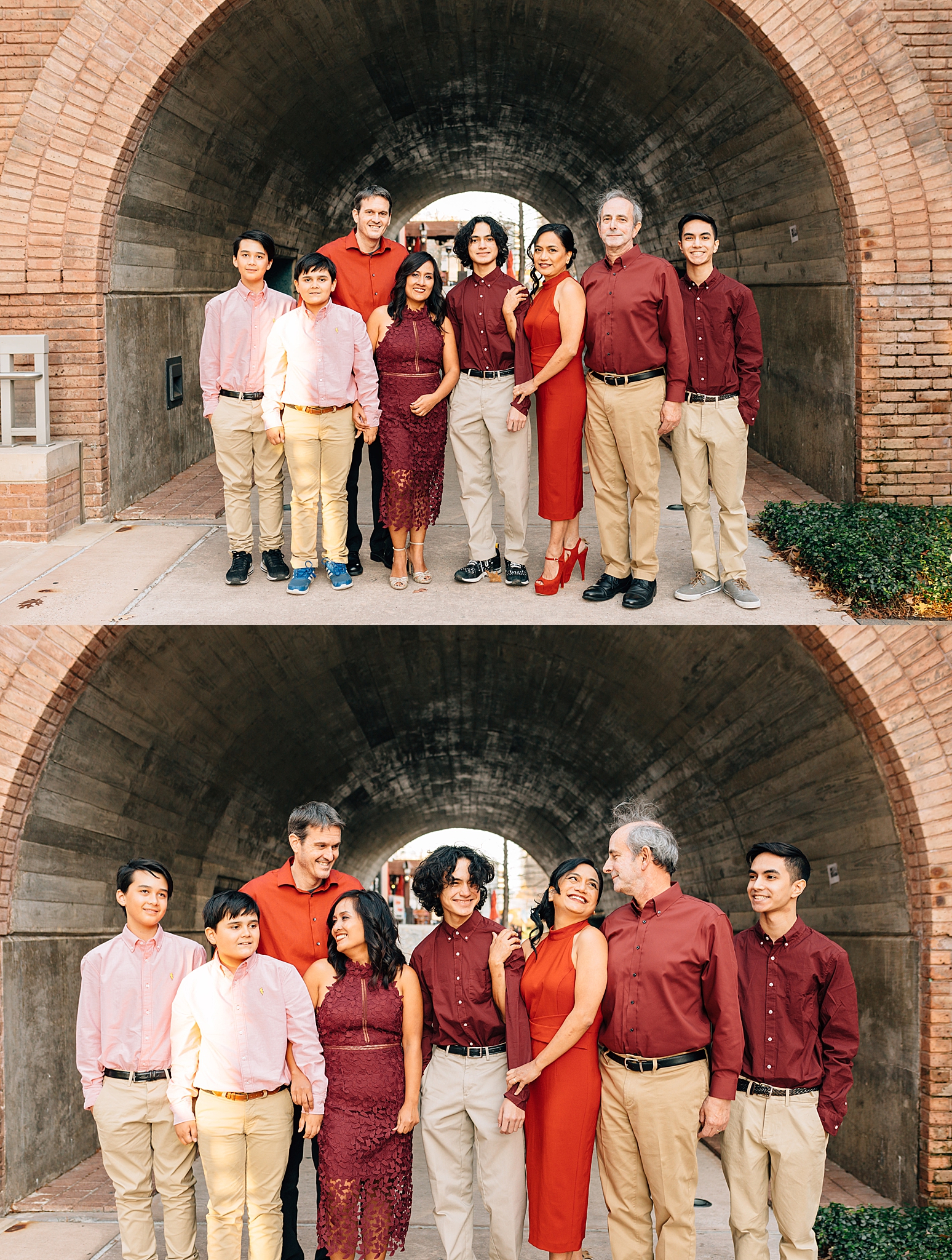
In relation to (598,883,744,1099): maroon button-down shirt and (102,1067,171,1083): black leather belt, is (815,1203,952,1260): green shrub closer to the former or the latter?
(598,883,744,1099): maroon button-down shirt

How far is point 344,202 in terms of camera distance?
52.2 feet

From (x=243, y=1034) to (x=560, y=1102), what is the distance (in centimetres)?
133

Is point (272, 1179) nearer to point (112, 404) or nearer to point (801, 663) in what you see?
point (801, 663)

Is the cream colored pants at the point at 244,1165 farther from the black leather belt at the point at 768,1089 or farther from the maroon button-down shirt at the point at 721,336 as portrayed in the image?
the maroon button-down shirt at the point at 721,336

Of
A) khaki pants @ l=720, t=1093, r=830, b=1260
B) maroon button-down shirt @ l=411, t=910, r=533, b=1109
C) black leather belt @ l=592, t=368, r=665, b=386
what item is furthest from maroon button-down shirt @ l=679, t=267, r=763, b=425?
khaki pants @ l=720, t=1093, r=830, b=1260

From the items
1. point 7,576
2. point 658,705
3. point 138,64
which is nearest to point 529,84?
point 138,64

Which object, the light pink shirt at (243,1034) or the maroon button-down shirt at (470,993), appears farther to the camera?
the maroon button-down shirt at (470,993)

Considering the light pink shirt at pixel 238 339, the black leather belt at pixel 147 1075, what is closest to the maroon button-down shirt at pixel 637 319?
the light pink shirt at pixel 238 339

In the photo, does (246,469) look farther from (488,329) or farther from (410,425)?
(488,329)

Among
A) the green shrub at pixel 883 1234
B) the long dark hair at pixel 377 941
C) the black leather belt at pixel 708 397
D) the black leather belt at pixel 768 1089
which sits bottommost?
the green shrub at pixel 883 1234

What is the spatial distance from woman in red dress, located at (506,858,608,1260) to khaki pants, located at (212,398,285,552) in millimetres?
3503

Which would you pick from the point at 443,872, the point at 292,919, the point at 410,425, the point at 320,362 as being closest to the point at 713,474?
the point at 410,425

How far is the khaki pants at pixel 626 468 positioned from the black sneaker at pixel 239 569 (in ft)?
7.29

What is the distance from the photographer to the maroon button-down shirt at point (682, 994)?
5059 mm
